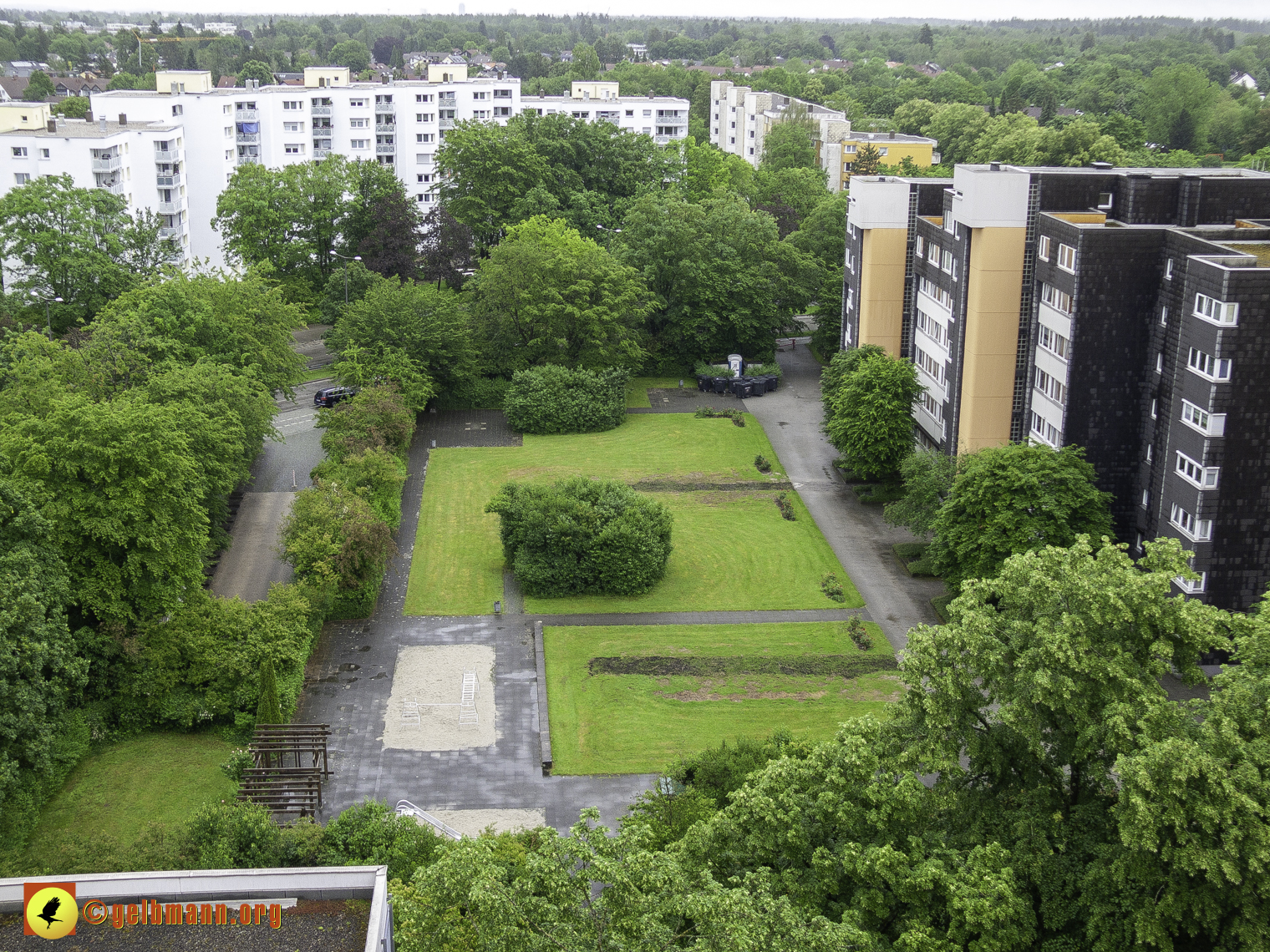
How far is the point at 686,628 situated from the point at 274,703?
14.2m

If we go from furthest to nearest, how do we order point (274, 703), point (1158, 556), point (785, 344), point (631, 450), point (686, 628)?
point (785, 344) < point (631, 450) < point (686, 628) < point (274, 703) < point (1158, 556)

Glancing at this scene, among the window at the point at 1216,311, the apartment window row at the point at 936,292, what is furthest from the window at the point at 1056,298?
the apartment window row at the point at 936,292

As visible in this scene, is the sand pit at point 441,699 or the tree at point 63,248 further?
the tree at point 63,248

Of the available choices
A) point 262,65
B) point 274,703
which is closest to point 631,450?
point 274,703

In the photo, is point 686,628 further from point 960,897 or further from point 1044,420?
point 960,897

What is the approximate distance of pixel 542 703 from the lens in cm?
3681

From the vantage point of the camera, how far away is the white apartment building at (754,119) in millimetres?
114562

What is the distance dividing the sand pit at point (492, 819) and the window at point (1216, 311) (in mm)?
23718

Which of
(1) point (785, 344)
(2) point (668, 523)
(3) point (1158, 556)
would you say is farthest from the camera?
(1) point (785, 344)

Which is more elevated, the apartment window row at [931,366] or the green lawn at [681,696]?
the apartment window row at [931,366]

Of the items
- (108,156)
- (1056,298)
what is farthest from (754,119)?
(1056,298)

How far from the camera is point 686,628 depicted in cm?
4178

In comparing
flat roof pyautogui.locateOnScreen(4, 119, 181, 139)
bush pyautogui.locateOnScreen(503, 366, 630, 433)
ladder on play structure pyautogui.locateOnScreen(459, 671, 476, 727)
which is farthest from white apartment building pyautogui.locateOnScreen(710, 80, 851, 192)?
ladder on play structure pyautogui.locateOnScreen(459, 671, 476, 727)

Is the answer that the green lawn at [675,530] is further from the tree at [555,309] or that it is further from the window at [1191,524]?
the window at [1191,524]
